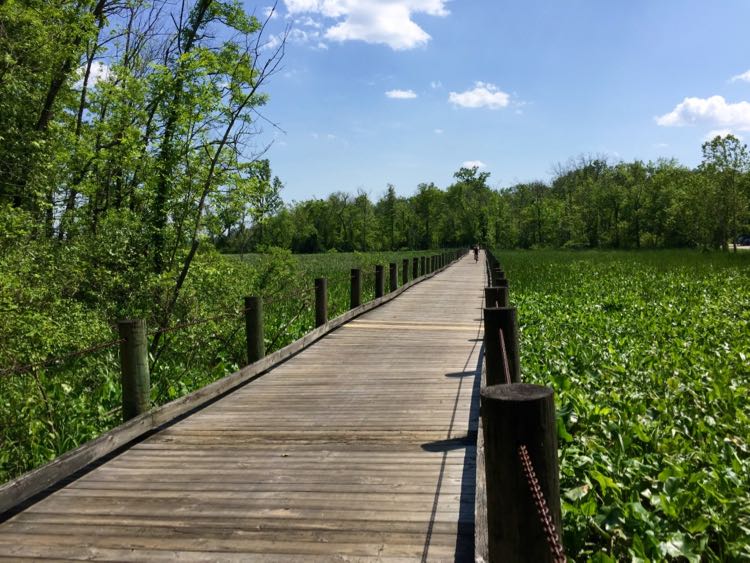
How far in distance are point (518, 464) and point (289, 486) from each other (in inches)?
81.6

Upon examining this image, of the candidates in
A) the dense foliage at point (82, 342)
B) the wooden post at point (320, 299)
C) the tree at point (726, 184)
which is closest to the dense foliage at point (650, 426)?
the wooden post at point (320, 299)

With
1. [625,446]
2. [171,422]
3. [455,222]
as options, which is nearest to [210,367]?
[171,422]

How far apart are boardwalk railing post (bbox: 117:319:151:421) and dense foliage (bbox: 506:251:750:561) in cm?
317

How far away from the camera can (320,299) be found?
350 inches

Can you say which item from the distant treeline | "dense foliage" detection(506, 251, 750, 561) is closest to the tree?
the distant treeline

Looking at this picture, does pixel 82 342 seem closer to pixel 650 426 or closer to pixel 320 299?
pixel 320 299

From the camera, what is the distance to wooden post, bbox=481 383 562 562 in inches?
66.2

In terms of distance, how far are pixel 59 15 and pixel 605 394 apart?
11.6 meters

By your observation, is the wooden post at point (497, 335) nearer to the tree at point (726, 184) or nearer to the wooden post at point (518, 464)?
the wooden post at point (518, 464)

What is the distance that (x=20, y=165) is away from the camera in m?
9.91

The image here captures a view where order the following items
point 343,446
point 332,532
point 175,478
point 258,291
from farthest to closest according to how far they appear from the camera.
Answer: point 258,291 < point 343,446 < point 175,478 < point 332,532

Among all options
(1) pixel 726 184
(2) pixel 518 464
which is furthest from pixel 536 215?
(2) pixel 518 464

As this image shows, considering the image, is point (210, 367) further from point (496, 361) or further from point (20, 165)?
point (496, 361)

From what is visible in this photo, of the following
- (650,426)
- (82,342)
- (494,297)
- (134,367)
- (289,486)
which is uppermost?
(494,297)
